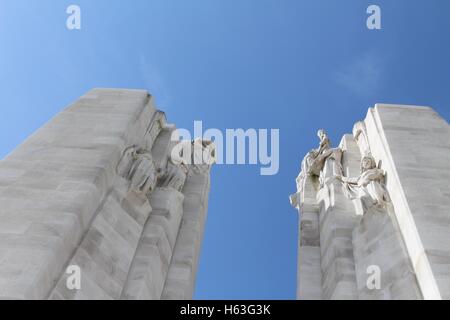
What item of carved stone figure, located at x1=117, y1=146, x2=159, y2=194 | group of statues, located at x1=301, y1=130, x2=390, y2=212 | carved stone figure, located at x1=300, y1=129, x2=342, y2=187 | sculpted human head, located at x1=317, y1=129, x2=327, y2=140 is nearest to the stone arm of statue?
group of statues, located at x1=301, y1=130, x2=390, y2=212

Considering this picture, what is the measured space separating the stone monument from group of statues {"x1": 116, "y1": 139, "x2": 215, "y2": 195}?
3.42 meters

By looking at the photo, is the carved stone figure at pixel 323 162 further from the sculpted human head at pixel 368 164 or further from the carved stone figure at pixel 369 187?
the sculpted human head at pixel 368 164

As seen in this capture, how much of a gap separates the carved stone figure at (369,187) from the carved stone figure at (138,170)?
16.5 ft

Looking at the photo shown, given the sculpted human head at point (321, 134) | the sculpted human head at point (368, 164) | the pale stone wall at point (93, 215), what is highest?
the sculpted human head at point (321, 134)

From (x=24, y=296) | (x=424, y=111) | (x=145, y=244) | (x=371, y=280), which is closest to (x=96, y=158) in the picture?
(x=145, y=244)

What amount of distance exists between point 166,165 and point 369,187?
5.94 metres

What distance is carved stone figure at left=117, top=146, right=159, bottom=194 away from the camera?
13680 millimetres

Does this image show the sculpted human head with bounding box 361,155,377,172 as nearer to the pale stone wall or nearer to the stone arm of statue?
the stone arm of statue

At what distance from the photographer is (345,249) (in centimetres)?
1269

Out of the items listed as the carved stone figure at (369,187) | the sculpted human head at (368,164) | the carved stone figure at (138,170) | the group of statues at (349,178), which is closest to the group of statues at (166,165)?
the carved stone figure at (138,170)

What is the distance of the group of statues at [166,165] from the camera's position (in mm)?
13789

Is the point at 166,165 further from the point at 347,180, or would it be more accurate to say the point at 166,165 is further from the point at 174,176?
the point at 347,180

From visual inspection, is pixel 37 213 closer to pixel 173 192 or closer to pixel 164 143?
pixel 173 192
